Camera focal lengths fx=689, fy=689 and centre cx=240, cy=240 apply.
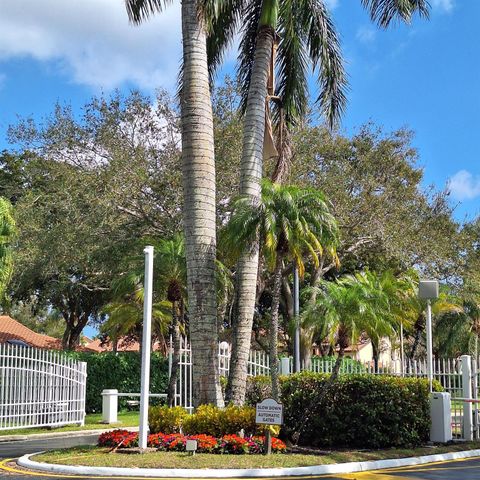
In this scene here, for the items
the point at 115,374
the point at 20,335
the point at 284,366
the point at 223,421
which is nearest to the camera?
the point at 223,421

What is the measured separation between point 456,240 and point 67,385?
1907 cm

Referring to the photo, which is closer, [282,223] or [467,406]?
[282,223]

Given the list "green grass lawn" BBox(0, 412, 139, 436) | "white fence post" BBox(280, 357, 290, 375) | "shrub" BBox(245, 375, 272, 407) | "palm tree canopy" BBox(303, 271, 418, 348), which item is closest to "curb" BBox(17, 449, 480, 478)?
"palm tree canopy" BBox(303, 271, 418, 348)

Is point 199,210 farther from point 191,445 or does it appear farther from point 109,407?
point 109,407

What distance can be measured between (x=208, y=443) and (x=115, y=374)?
691 inches

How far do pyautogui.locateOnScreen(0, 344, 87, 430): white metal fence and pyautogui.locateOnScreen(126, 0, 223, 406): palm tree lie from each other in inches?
263

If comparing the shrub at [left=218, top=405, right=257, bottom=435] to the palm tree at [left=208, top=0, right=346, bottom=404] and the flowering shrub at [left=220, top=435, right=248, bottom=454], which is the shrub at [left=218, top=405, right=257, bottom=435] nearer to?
the flowering shrub at [left=220, top=435, right=248, bottom=454]

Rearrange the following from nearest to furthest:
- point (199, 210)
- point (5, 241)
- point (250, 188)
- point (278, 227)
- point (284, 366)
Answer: point (278, 227) → point (199, 210) → point (250, 188) → point (284, 366) → point (5, 241)

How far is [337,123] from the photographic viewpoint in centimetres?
1936

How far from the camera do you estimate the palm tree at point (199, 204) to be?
46.3 ft

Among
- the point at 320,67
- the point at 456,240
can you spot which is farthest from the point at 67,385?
the point at 456,240

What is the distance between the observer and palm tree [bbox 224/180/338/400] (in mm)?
13727

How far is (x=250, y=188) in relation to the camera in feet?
50.9

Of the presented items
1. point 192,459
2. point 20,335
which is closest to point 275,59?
point 192,459
